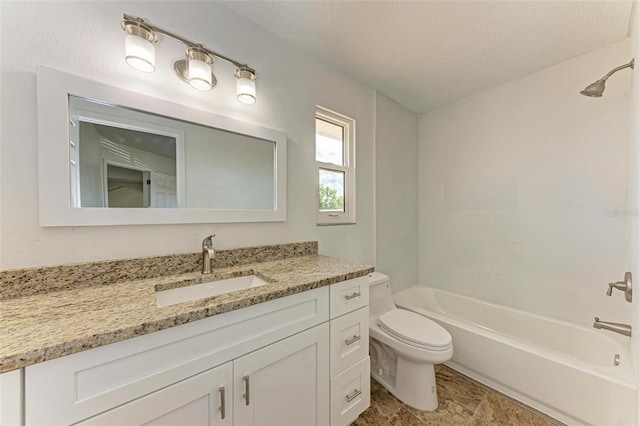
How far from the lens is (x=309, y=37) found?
1506 mm

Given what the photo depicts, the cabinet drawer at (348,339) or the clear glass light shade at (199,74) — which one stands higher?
the clear glass light shade at (199,74)

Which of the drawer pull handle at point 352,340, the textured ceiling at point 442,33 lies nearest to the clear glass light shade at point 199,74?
the textured ceiling at point 442,33

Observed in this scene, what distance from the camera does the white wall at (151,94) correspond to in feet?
2.70

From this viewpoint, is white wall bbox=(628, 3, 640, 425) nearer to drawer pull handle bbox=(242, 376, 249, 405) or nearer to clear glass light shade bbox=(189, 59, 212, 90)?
drawer pull handle bbox=(242, 376, 249, 405)

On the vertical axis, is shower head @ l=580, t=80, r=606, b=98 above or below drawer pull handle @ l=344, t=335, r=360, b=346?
above

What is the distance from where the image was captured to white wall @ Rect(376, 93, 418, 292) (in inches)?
85.9

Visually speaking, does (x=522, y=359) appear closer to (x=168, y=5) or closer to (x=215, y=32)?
(x=215, y=32)

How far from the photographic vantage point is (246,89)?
1.28 m

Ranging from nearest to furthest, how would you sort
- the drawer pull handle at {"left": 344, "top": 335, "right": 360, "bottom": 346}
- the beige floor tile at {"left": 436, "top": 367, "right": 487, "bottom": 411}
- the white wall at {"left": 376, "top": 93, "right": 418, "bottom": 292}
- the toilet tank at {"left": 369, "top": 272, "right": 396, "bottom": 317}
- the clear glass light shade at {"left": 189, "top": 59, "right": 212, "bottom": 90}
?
the clear glass light shade at {"left": 189, "top": 59, "right": 212, "bottom": 90} < the drawer pull handle at {"left": 344, "top": 335, "right": 360, "bottom": 346} < the beige floor tile at {"left": 436, "top": 367, "right": 487, "bottom": 411} < the toilet tank at {"left": 369, "top": 272, "right": 396, "bottom": 317} < the white wall at {"left": 376, "top": 93, "right": 418, "bottom": 292}

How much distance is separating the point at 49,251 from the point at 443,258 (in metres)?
2.81

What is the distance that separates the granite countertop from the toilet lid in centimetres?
73

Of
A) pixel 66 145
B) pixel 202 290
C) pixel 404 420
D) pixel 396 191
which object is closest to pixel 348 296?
pixel 202 290

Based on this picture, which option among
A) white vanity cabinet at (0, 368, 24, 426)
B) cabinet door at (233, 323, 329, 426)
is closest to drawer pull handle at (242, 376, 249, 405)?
cabinet door at (233, 323, 329, 426)

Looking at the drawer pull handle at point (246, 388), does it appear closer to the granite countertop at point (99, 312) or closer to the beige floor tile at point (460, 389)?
the granite countertop at point (99, 312)
